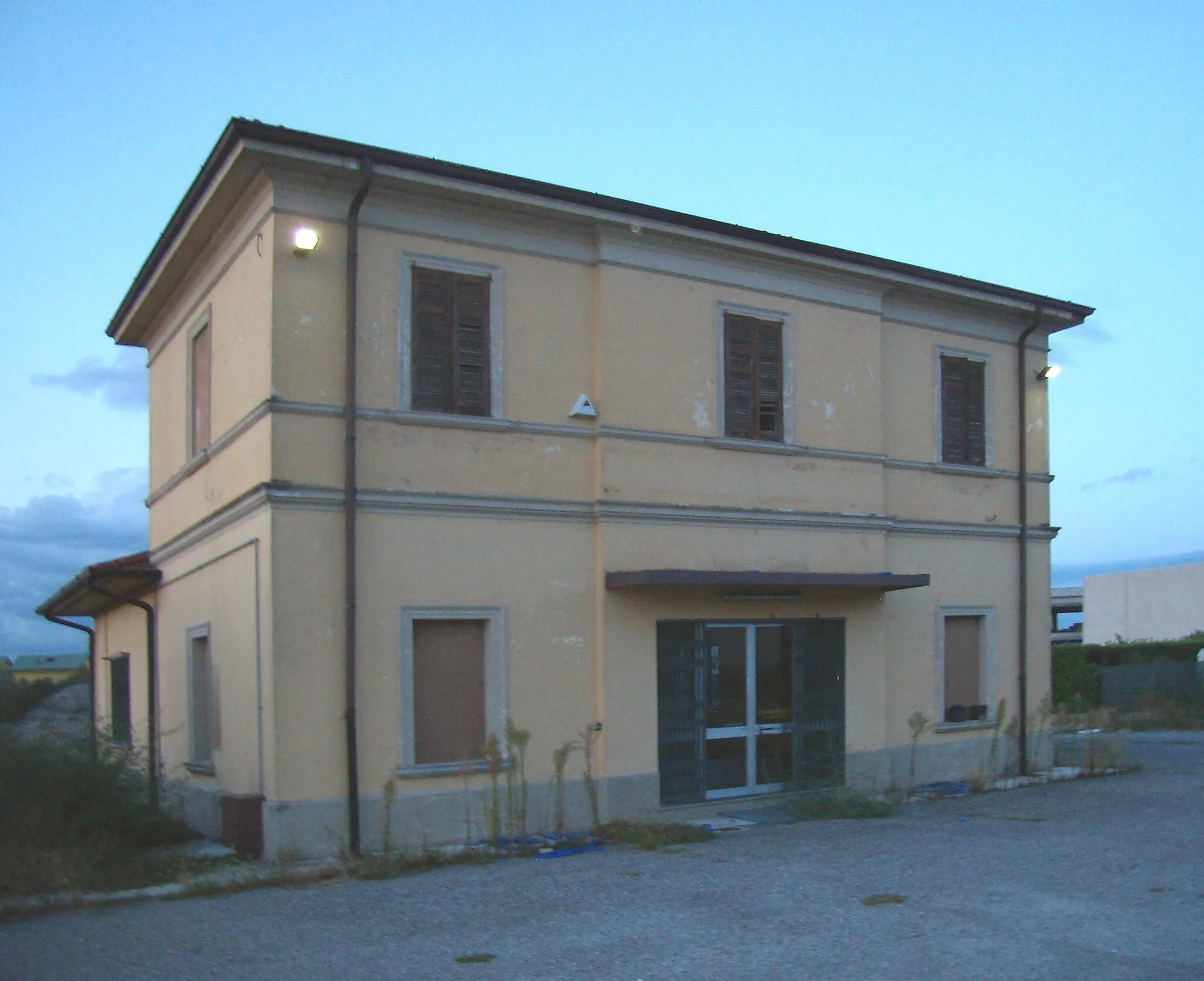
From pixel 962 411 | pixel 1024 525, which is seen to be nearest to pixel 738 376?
pixel 962 411

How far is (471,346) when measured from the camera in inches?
462

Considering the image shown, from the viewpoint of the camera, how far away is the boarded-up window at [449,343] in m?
11.5

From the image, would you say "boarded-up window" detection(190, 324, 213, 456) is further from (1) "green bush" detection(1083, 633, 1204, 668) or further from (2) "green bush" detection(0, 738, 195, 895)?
(1) "green bush" detection(1083, 633, 1204, 668)

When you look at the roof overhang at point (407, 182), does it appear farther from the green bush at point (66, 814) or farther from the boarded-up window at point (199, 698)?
the green bush at point (66, 814)

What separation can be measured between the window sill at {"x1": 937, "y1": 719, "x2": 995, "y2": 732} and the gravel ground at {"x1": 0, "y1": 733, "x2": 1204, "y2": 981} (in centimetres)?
359

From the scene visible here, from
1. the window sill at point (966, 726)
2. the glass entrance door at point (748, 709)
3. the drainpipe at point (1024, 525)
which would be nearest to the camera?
the glass entrance door at point (748, 709)

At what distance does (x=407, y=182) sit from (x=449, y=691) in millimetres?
4762

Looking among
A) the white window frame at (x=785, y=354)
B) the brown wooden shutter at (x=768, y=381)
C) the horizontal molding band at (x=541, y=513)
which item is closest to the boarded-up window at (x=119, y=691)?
the horizontal molding band at (x=541, y=513)

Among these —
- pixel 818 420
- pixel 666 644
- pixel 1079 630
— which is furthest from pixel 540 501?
pixel 1079 630

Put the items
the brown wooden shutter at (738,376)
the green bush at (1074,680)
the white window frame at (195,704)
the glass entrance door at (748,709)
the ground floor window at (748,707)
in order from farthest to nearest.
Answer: the green bush at (1074,680), the brown wooden shutter at (738,376), the glass entrance door at (748,709), the ground floor window at (748,707), the white window frame at (195,704)

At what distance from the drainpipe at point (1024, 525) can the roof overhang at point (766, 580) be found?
8.22 ft

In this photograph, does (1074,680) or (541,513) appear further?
(1074,680)

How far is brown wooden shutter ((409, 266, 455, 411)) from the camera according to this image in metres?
11.5

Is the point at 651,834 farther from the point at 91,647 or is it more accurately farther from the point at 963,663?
the point at 91,647
